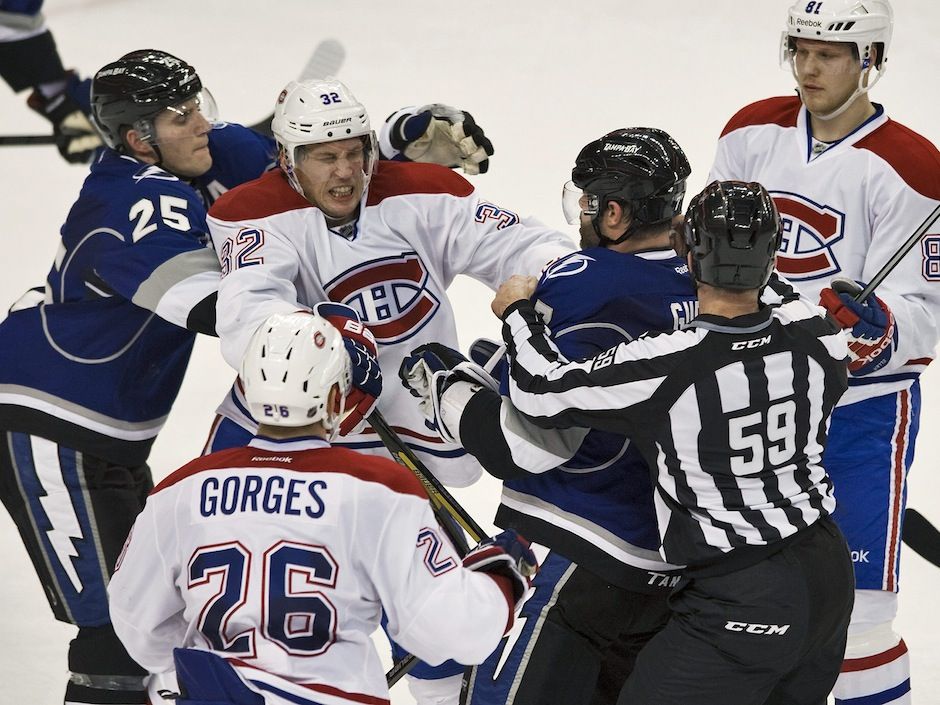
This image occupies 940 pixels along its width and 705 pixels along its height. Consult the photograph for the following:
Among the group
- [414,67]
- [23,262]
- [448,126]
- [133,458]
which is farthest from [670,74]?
[133,458]

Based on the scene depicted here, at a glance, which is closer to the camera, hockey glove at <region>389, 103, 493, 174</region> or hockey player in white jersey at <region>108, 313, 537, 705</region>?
hockey player in white jersey at <region>108, 313, 537, 705</region>

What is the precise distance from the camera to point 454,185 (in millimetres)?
2879

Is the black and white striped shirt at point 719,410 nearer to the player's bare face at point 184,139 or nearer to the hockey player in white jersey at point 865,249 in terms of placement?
the hockey player in white jersey at point 865,249

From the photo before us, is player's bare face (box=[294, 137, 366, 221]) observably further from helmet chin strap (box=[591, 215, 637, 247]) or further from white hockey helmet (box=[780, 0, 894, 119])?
white hockey helmet (box=[780, 0, 894, 119])

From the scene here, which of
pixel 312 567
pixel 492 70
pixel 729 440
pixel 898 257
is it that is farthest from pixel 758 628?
pixel 492 70

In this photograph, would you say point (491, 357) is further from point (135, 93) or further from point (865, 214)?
point (135, 93)

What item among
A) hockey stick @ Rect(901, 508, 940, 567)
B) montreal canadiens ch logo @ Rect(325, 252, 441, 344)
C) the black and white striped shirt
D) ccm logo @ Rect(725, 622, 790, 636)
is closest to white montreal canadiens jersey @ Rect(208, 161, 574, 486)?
montreal canadiens ch logo @ Rect(325, 252, 441, 344)

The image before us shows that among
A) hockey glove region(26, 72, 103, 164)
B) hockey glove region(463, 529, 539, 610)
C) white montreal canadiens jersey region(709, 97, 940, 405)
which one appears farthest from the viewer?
hockey glove region(26, 72, 103, 164)

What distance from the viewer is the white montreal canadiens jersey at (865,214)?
2.79 m

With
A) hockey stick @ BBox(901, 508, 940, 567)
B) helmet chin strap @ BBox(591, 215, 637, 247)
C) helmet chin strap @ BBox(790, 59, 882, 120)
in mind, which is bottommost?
hockey stick @ BBox(901, 508, 940, 567)

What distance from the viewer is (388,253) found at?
9.11 ft

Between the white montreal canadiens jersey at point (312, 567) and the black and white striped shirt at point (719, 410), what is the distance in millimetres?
336

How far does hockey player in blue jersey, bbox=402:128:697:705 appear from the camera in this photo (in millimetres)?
2277

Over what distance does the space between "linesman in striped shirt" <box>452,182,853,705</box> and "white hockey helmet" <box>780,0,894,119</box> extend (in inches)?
33.5
